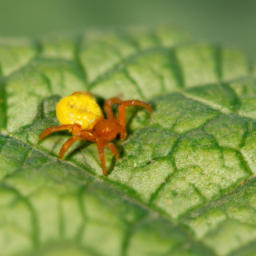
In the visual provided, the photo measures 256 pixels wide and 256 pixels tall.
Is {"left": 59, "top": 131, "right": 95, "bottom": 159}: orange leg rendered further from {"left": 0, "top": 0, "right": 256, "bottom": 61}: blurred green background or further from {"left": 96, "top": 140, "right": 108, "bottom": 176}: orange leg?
{"left": 0, "top": 0, "right": 256, "bottom": 61}: blurred green background

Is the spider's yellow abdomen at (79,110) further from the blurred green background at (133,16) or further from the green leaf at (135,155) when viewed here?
the blurred green background at (133,16)

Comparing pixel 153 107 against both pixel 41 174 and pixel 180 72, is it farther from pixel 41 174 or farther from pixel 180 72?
pixel 41 174

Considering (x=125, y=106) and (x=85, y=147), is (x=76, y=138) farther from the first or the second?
(x=125, y=106)

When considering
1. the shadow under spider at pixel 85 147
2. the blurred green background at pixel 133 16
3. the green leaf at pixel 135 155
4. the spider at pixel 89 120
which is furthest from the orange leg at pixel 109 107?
the blurred green background at pixel 133 16

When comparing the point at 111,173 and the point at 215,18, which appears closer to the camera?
the point at 111,173

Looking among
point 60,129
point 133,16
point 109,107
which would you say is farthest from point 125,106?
point 133,16

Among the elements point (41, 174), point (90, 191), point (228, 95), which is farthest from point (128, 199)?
point (228, 95)

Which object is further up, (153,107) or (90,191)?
(153,107)
